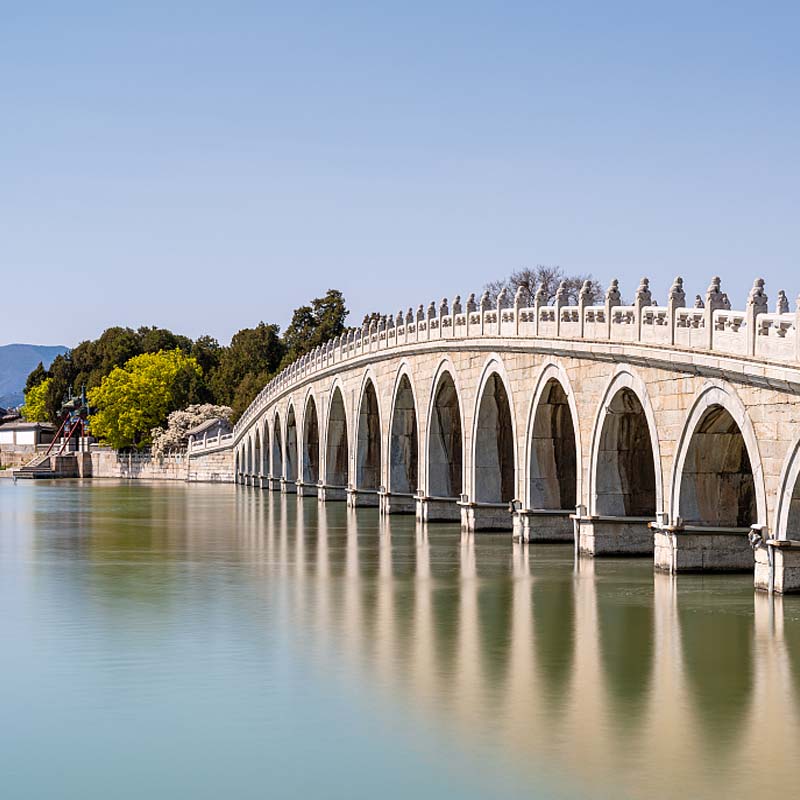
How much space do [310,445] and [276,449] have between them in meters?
8.86

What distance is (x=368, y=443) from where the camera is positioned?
54500mm

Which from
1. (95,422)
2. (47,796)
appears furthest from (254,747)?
(95,422)

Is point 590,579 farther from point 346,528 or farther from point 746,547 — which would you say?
point 346,528

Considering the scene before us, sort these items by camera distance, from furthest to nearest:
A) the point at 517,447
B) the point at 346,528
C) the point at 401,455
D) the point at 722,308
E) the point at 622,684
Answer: the point at 401,455 < the point at 346,528 < the point at 517,447 < the point at 722,308 < the point at 622,684

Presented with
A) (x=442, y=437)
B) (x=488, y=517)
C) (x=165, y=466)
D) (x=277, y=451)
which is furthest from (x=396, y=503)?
(x=165, y=466)

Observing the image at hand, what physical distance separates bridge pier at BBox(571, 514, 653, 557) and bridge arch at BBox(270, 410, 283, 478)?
148ft

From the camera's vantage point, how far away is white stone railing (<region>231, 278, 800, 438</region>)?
22.1 meters

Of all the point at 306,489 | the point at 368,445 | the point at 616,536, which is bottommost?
the point at 306,489

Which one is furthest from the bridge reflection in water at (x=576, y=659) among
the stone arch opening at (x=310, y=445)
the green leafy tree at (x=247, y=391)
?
the green leafy tree at (x=247, y=391)

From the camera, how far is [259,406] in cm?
7938

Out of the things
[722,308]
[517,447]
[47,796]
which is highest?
[722,308]

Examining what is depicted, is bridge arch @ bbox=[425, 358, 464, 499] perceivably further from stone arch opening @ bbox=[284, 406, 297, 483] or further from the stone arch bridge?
stone arch opening @ bbox=[284, 406, 297, 483]

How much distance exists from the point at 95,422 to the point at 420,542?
79.8m

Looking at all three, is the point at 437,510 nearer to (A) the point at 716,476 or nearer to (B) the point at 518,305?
(B) the point at 518,305
